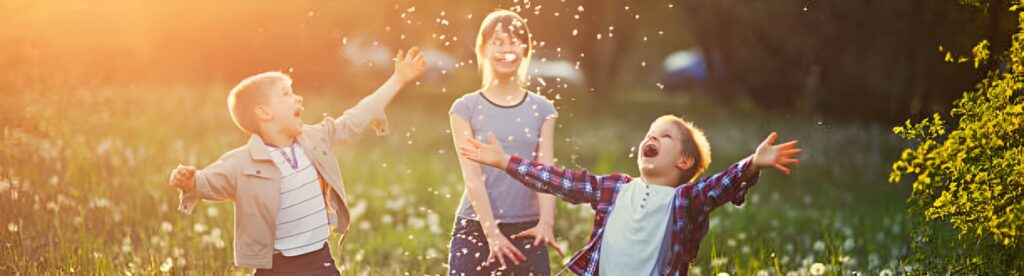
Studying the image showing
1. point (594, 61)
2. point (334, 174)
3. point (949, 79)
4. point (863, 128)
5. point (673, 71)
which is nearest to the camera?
point (334, 174)

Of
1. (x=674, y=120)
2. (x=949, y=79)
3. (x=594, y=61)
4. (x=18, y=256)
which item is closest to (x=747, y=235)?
(x=949, y=79)

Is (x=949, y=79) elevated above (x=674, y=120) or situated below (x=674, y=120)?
above

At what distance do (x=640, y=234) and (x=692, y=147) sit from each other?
0.42 meters

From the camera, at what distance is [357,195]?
900cm

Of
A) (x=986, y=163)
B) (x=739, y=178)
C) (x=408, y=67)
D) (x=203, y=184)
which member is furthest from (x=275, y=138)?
(x=986, y=163)

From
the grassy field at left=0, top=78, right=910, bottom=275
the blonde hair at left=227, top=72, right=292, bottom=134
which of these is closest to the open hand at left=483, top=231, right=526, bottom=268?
the grassy field at left=0, top=78, right=910, bottom=275

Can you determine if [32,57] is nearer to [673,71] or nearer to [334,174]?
[334,174]

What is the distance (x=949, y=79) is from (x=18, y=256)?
6.06 m

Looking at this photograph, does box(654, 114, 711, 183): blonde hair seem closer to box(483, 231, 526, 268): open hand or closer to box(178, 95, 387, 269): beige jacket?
box(483, 231, 526, 268): open hand

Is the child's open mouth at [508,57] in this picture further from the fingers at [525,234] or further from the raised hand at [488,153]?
the fingers at [525,234]

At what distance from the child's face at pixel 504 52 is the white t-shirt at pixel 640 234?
879 millimetres

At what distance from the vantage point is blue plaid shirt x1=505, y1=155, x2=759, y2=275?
4.49 m

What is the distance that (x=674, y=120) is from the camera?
180 inches

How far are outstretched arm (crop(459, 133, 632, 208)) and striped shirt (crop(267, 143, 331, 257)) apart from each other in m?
0.67
